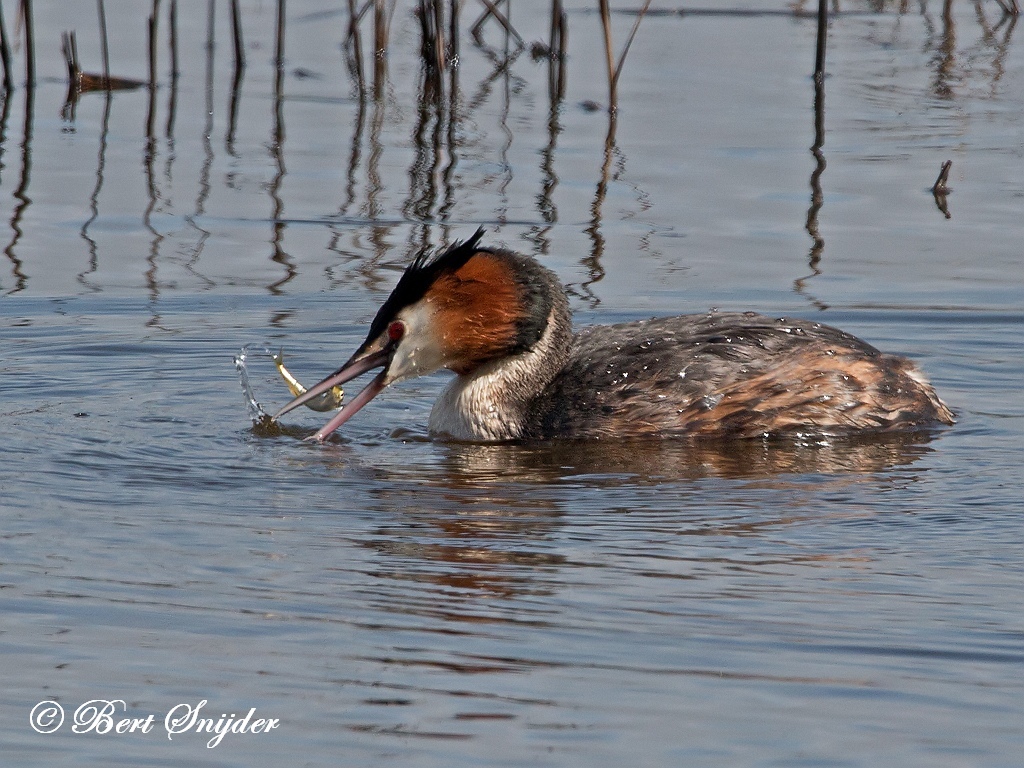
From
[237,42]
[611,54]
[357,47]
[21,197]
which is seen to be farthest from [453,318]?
[237,42]

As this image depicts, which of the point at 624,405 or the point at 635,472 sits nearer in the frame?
the point at 635,472

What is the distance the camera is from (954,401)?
7.59 metres

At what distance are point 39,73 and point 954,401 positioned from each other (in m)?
8.79

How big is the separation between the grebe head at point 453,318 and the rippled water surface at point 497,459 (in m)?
0.29

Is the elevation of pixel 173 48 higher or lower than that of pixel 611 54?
lower

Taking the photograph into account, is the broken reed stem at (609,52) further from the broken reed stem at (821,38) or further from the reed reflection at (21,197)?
the reed reflection at (21,197)

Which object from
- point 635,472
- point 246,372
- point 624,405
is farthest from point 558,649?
point 246,372

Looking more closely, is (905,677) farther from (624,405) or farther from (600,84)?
(600,84)

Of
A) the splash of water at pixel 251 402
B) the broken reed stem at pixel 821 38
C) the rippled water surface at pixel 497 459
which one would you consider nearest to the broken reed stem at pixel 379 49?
the rippled water surface at pixel 497 459

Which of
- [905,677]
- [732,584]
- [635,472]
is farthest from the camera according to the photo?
[635,472]

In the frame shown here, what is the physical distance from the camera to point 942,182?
10602mm

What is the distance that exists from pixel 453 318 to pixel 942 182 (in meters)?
4.49

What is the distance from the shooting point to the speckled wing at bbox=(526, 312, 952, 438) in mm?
7027

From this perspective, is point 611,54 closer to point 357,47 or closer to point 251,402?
point 357,47
